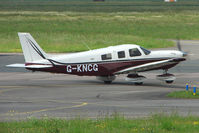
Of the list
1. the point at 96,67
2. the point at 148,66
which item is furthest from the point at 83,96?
the point at 148,66

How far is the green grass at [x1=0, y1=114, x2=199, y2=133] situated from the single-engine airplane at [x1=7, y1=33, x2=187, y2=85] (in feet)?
41.4

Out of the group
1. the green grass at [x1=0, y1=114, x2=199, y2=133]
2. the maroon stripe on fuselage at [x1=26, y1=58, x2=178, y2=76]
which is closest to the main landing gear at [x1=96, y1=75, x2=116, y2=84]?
the maroon stripe on fuselage at [x1=26, y1=58, x2=178, y2=76]

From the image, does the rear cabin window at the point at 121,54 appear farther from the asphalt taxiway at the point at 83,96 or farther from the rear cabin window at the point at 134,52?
the asphalt taxiway at the point at 83,96

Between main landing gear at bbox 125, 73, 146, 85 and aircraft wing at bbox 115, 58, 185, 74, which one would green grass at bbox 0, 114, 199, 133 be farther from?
main landing gear at bbox 125, 73, 146, 85

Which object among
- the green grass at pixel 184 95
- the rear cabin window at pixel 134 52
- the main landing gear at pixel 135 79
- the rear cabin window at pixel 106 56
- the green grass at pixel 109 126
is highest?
the rear cabin window at pixel 134 52

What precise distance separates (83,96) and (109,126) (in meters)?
10.6

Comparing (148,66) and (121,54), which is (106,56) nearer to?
(121,54)

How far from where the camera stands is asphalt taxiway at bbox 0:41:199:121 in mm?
21312

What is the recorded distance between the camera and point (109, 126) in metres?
16.3

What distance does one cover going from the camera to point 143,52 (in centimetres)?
3134

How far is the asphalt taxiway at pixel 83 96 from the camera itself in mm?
21312

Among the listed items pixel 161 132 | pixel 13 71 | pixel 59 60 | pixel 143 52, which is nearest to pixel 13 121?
pixel 161 132

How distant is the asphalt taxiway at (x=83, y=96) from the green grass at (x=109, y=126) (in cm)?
258

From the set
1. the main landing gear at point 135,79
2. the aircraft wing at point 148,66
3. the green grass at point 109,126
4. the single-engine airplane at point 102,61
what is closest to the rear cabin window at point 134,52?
the single-engine airplane at point 102,61
